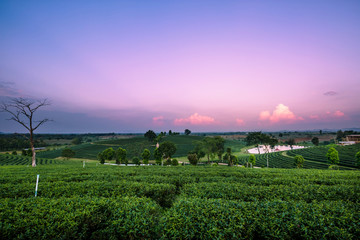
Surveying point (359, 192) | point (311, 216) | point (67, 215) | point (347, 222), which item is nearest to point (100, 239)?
point (67, 215)

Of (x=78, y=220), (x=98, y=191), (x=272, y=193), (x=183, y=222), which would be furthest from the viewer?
(x=98, y=191)

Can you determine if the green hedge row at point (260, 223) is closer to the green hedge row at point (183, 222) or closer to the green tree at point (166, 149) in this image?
the green hedge row at point (183, 222)

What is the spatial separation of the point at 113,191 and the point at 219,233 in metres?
5.96

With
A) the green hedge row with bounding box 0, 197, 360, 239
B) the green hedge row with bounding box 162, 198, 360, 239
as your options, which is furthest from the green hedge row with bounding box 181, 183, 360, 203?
the green hedge row with bounding box 162, 198, 360, 239

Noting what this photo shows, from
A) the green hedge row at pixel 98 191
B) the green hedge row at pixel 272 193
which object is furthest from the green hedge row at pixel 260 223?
the green hedge row at pixel 98 191

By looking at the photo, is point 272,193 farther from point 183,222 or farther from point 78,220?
point 78,220

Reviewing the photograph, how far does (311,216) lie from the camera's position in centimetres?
479

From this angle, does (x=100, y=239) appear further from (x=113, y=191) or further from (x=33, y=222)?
(x=113, y=191)

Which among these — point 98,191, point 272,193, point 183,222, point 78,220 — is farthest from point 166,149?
point 183,222

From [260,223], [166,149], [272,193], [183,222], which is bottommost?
[166,149]

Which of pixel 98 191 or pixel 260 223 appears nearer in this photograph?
pixel 260 223

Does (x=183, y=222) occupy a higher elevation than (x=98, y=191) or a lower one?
higher

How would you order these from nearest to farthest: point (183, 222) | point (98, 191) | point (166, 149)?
point (183, 222), point (98, 191), point (166, 149)

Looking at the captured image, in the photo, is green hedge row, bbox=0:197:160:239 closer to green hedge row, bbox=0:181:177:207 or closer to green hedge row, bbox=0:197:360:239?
green hedge row, bbox=0:197:360:239
